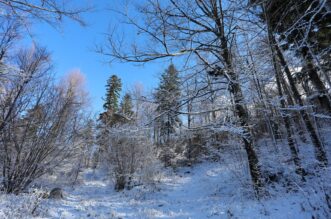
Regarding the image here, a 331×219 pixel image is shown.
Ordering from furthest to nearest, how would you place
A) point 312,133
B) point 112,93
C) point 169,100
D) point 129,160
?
1. point 112,93
2. point 129,160
3. point 312,133
4. point 169,100

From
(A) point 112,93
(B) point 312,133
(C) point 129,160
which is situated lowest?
(C) point 129,160

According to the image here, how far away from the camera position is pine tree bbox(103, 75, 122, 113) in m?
23.2

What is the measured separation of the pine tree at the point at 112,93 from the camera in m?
23.2

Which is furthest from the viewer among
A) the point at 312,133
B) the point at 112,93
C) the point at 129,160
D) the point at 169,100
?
the point at 112,93

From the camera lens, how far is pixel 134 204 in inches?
296

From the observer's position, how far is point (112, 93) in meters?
23.9

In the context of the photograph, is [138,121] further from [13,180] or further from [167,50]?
[13,180]

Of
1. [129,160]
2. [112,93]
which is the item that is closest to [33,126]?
[129,160]

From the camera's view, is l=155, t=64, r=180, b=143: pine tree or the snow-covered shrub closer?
l=155, t=64, r=180, b=143: pine tree

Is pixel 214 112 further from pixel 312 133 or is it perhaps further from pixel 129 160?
pixel 129 160

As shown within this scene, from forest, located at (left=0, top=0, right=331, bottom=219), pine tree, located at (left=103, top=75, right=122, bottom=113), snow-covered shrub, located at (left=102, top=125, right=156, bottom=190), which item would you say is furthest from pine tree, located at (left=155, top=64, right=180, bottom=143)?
pine tree, located at (left=103, top=75, right=122, bottom=113)

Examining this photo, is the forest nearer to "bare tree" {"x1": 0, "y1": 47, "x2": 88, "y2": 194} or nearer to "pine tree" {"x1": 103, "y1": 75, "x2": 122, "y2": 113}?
"bare tree" {"x1": 0, "y1": 47, "x2": 88, "y2": 194}

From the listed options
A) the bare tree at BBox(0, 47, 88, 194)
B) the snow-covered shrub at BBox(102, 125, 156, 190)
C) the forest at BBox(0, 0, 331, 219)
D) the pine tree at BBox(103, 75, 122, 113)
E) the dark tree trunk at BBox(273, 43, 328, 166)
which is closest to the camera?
the forest at BBox(0, 0, 331, 219)

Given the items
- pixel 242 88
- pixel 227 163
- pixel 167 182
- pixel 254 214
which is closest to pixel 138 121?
pixel 242 88
